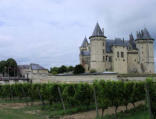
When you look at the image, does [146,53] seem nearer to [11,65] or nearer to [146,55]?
[146,55]

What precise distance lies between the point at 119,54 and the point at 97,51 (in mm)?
5934

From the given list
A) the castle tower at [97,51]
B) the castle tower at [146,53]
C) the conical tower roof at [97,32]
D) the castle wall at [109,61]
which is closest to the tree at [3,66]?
the castle tower at [97,51]

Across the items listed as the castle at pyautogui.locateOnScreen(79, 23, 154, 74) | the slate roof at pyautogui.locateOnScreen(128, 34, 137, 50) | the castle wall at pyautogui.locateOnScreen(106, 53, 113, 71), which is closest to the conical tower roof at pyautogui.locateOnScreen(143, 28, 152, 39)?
the castle at pyautogui.locateOnScreen(79, 23, 154, 74)

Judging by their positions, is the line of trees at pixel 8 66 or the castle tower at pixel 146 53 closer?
the castle tower at pixel 146 53

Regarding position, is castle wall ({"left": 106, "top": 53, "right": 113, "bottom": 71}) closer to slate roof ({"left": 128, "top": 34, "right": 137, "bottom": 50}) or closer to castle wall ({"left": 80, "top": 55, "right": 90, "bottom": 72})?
castle wall ({"left": 80, "top": 55, "right": 90, "bottom": 72})

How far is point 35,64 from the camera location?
6975 cm

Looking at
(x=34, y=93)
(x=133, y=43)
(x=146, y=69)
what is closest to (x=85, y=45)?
(x=133, y=43)

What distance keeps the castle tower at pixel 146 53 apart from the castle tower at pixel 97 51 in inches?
434

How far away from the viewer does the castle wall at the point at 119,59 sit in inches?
2037

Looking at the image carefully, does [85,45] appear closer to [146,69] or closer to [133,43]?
[133,43]

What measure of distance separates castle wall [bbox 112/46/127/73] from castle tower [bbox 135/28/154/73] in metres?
5.73

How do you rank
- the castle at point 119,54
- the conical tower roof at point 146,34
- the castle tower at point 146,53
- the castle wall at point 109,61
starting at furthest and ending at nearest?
the conical tower roof at point 146,34 < the castle tower at point 146,53 < the castle wall at point 109,61 < the castle at point 119,54

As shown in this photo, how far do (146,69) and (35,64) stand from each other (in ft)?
113

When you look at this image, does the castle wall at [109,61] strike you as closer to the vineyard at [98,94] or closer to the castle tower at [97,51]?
the castle tower at [97,51]
